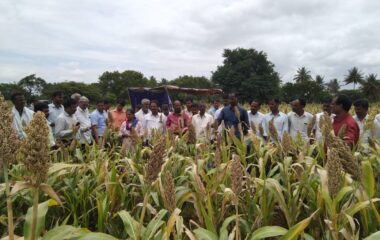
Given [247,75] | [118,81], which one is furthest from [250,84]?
[118,81]

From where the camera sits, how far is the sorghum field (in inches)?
45.2

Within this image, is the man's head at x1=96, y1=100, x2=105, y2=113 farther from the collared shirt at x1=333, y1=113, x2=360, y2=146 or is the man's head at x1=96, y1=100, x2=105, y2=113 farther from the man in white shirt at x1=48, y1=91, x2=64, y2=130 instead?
the collared shirt at x1=333, y1=113, x2=360, y2=146

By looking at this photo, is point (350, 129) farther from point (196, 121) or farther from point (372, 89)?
point (372, 89)

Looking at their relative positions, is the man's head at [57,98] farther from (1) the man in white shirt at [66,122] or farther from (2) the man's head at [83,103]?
(1) the man in white shirt at [66,122]

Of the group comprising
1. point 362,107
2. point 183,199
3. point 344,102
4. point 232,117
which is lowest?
point 183,199

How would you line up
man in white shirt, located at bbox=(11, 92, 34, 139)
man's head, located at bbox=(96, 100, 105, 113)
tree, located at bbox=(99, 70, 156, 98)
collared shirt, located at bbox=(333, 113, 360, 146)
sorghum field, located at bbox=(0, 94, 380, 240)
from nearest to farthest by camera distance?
sorghum field, located at bbox=(0, 94, 380, 240) < collared shirt, located at bbox=(333, 113, 360, 146) < man in white shirt, located at bbox=(11, 92, 34, 139) < man's head, located at bbox=(96, 100, 105, 113) < tree, located at bbox=(99, 70, 156, 98)

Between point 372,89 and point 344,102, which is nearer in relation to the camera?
point 344,102

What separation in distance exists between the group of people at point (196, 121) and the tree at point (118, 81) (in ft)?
191

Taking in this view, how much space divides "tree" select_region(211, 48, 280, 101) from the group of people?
35372mm

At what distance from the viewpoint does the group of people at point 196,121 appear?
3184mm

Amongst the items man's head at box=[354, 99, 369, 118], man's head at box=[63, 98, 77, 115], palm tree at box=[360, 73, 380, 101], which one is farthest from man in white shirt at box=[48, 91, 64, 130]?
palm tree at box=[360, 73, 380, 101]

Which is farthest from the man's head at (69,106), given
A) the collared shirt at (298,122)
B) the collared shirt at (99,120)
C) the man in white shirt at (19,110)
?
the collared shirt at (298,122)

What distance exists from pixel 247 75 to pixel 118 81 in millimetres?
30391

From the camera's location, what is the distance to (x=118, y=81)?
209 feet
